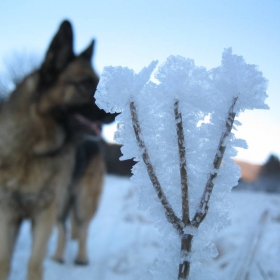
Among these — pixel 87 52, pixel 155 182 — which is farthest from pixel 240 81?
pixel 87 52

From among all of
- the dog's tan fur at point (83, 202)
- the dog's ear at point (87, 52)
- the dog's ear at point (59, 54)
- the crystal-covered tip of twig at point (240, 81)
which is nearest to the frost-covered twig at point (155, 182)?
the crystal-covered tip of twig at point (240, 81)

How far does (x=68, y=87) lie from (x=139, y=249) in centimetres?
276

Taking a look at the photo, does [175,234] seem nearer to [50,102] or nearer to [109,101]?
[109,101]

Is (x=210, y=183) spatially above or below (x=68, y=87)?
below

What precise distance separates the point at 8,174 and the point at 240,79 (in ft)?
9.43

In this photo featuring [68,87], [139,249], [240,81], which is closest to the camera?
[240,81]

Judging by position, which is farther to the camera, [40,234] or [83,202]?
[83,202]

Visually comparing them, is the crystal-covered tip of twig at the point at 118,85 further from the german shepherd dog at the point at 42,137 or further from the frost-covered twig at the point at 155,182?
the german shepherd dog at the point at 42,137

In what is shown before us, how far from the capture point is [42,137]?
3354 mm

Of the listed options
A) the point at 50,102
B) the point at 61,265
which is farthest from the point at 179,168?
the point at 61,265

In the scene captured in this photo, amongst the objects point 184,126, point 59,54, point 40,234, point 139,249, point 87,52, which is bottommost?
point 139,249

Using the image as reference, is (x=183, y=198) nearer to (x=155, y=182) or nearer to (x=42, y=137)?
(x=155, y=182)

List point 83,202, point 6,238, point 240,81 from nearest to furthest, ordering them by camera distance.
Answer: point 240,81
point 6,238
point 83,202

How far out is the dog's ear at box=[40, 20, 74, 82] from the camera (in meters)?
2.87
